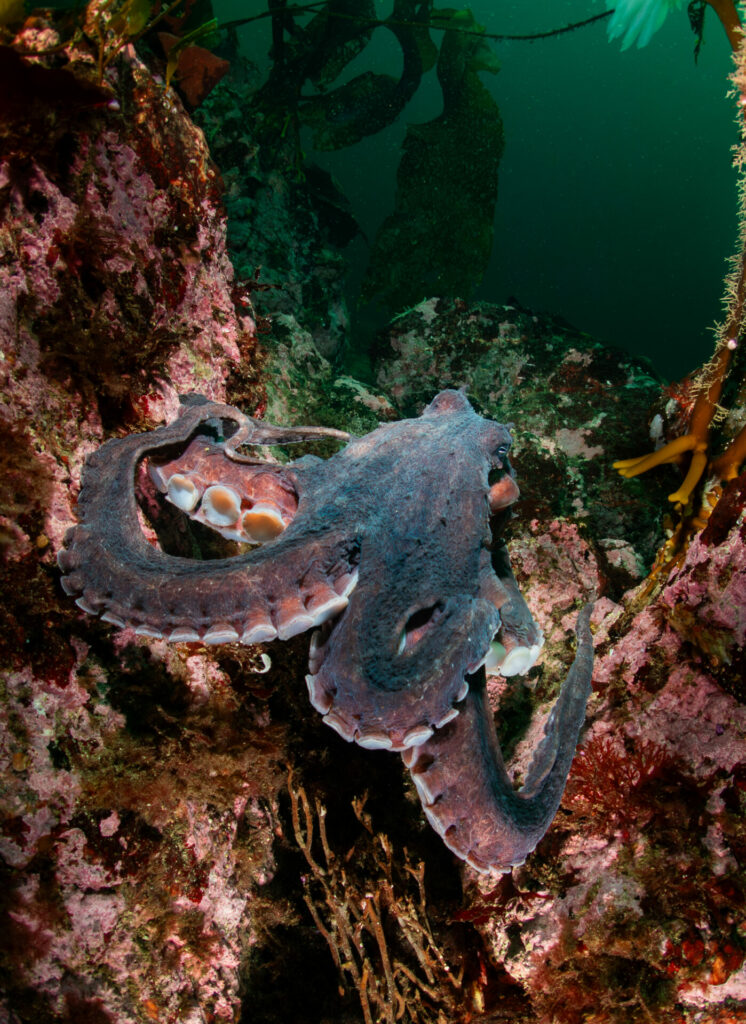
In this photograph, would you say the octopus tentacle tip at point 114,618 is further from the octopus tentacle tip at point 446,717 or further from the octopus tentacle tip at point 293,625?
the octopus tentacle tip at point 446,717

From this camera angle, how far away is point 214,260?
3.75 metres

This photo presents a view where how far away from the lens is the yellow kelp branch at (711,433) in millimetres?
3367

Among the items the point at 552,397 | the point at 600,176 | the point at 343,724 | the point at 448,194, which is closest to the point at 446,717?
the point at 343,724

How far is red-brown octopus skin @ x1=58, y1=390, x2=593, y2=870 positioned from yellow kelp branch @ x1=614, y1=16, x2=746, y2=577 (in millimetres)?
1633

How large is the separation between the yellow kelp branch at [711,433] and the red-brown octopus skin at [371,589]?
5.36ft

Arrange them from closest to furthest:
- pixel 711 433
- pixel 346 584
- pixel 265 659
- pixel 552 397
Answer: pixel 346 584, pixel 265 659, pixel 711 433, pixel 552 397

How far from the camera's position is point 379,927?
9.68ft

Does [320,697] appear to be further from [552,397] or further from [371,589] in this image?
[552,397]

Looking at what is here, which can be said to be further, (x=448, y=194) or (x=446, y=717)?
(x=448, y=194)

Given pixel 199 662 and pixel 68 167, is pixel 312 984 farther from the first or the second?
pixel 68 167

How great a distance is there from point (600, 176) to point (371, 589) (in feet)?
404

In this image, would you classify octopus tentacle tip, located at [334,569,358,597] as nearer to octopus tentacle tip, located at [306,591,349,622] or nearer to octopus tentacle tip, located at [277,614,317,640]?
octopus tentacle tip, located at [306,591,349,622]

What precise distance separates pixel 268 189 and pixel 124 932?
36.1 feet

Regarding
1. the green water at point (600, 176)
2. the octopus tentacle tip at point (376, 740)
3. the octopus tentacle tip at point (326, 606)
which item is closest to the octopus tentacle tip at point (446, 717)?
the octopus tentacle tip at point (376, 740)
